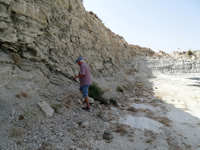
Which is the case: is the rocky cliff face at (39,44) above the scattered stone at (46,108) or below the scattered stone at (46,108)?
above

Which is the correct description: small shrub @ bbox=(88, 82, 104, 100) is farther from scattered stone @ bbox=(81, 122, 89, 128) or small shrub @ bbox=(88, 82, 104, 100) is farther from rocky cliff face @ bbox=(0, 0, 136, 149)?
scattered stone @ bbox=(81, 122, 89, 128)

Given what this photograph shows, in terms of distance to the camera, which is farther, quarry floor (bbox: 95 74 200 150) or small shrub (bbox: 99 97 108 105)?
small shrub (bbox: 99 97 108 105)

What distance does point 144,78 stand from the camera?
14102 millimetres

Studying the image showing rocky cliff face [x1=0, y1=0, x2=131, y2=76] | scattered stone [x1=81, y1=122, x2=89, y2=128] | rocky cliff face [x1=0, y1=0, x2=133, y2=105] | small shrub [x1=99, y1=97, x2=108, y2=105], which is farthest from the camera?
small shrub [x1=99, y1=97, x2=108, y2=105]

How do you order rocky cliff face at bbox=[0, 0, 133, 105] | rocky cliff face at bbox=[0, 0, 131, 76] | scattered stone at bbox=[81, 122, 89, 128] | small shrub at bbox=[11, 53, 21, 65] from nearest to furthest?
scattered stone at bbox=[81, 122, 89, 128]
rocky cliff face at bbox=[0, 0, 133, 105]
small shrub at bbox=[11, 53, 21, 65]
rocky cliff face at bbox=[0, 0, 131, 76]

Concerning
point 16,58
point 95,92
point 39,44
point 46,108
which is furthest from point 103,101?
point 16,58

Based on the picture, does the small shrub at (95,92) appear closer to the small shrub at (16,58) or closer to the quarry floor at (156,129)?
the quarry floor at (156,129)

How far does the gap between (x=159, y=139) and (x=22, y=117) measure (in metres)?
3.30

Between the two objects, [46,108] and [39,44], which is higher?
[39,44]

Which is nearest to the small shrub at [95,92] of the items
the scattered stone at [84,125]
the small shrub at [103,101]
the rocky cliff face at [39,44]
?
the small shrub at [103,101]

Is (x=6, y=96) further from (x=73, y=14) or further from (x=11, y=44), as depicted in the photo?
(x=73, y=14)

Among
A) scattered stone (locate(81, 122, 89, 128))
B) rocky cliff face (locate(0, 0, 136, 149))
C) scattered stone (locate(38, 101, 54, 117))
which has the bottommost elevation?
scattered stone (locate(81, 122, 89, 128))

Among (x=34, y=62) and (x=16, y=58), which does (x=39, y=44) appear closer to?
(x=34, y=62)

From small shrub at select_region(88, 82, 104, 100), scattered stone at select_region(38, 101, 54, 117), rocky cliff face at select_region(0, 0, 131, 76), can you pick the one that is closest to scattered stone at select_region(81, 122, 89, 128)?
scattered stone at select_region(38, 101, 54, 117)
